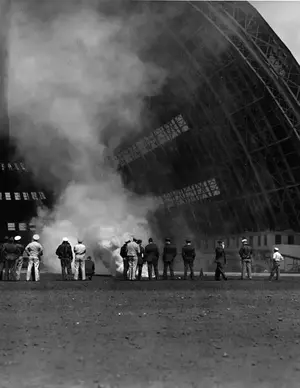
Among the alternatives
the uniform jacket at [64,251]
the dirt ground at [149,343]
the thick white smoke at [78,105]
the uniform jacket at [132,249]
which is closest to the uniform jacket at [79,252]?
the uniform jacket at [64,251]

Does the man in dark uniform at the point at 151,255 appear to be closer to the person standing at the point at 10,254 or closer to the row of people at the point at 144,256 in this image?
the row of people at the point at 144,256

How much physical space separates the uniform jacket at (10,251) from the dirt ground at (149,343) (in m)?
9.83

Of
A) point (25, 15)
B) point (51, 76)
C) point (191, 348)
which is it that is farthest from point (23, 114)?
point (191, 348)

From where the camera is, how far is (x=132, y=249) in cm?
2675

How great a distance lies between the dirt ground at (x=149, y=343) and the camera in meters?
6.80

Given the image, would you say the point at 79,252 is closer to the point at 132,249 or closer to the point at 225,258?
the point at 132,249

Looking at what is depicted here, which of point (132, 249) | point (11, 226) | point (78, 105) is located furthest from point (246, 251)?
A: point (11, 226)

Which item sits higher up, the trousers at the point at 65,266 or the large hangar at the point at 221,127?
the large hangar at the point at 221,127

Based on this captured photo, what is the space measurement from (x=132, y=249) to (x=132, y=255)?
27cm

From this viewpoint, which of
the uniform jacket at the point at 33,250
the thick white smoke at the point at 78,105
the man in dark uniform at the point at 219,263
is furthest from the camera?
the thick white smoke at the point at 78,105

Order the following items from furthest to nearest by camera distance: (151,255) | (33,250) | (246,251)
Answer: (246,251) < (151,255) < (33,250)

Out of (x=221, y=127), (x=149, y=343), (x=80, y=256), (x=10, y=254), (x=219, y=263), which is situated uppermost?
(x=221, y=127)

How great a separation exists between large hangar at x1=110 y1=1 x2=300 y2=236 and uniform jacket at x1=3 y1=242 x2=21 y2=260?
1153 centimetres

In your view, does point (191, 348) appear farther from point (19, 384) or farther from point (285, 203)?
point (285, 203)
